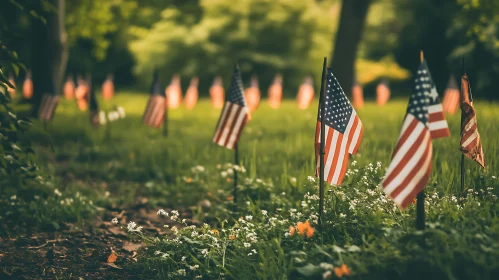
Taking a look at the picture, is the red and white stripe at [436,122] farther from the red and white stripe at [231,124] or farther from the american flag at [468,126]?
the red and white stripe at [231,124]

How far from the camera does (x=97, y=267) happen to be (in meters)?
5.09

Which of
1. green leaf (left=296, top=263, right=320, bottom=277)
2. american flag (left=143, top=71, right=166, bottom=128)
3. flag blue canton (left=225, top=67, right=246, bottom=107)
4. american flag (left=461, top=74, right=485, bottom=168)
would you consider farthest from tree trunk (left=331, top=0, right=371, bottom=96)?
green leaf (left=296, top=263, right=320, bottom=277)

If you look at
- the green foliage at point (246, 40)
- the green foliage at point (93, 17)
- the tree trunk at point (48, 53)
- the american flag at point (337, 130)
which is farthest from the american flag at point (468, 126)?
the green foliage at point (246, 40)

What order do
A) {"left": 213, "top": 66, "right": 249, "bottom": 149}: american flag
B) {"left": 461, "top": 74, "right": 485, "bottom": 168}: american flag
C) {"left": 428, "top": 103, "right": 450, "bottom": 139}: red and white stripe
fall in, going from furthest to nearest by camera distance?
{"left": 213, "top": 66, "right": 249, "bottom": 149}: american flag, {"left": 461, "top": 74, "right": 485, "bottom": 168}: american flag, {"left": 428, "top": 103, "right": 450, "bottom": 139}: red and white stripe

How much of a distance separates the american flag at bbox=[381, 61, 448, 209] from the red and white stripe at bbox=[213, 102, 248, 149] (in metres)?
2.76

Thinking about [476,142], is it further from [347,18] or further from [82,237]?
[347,18]

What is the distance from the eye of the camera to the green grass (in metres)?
3.89

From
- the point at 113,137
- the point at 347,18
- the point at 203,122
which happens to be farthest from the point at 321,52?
the point at 113,137

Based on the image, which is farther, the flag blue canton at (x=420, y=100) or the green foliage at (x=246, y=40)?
the green foliage at (x=246, y=40)

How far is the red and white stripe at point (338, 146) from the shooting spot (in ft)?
16.1

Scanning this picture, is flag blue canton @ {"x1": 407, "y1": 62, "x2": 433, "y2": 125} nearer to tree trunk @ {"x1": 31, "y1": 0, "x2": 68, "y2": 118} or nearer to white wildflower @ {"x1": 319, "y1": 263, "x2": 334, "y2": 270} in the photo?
white wildflower @ {"x1": 319, "y1": 263, "x2": 334, "y2": 270}

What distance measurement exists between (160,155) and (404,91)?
20.9 meters

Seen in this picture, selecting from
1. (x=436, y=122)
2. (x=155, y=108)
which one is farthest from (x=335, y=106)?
(x=155, y=108)

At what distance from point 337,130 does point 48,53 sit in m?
11.2
